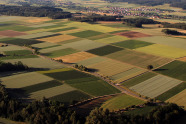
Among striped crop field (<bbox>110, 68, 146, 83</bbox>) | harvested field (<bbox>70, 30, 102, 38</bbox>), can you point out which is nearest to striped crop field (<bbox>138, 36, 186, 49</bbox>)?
harvested field (<bbox>70, 30, 102, 38</bbox>)

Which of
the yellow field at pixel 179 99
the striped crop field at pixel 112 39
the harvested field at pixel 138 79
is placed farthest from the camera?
the striped crop field at pixel 112 39

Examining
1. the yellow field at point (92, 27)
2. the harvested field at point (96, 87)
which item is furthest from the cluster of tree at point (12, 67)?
the yellow field at point (92, 27)

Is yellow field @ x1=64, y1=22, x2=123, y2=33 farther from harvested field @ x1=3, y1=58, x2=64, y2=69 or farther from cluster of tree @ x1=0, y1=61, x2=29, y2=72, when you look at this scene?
cluster of tree @ x1=0, y1=61, x2=29, y2=72

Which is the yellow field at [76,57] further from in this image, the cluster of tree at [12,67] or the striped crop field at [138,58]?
the cluster of tree at [12,67]

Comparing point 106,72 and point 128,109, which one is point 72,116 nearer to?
point 128,109

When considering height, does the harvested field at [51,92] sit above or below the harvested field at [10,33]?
below

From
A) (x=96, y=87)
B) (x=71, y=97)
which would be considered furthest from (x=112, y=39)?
(x=71, y=97)
